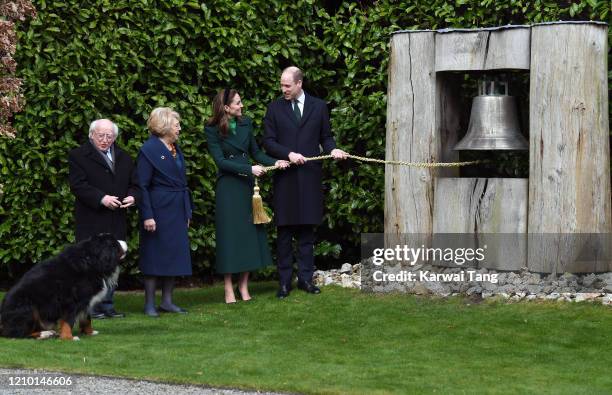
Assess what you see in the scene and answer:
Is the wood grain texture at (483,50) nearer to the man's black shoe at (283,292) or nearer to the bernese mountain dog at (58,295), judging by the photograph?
the man's black shoe at (283,292)

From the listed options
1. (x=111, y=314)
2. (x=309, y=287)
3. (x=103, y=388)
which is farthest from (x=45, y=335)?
(x=309, y=287)

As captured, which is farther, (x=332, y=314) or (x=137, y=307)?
(x=137, y=307)

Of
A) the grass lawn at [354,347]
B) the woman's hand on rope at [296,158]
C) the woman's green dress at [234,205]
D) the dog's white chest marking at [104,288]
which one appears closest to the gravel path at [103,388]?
the grass lawn at [354,347]

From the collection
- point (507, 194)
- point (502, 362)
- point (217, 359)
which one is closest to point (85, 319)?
point (217, 359)

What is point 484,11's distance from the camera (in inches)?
444

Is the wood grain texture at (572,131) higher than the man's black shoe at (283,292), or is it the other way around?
the wood grain texture at (572,131)

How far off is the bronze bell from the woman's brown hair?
2.10m

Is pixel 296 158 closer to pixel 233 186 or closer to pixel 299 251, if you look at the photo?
pixel 233 186

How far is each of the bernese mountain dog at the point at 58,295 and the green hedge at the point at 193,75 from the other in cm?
252

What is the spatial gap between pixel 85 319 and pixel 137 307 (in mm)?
1982

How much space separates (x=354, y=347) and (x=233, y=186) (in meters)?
2.64

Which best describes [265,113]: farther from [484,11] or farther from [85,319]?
[85,319]

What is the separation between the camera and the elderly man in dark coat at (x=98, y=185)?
398 inches

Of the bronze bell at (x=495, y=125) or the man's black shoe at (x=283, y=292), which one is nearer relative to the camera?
the bronze bell at (x=495, y=125)
